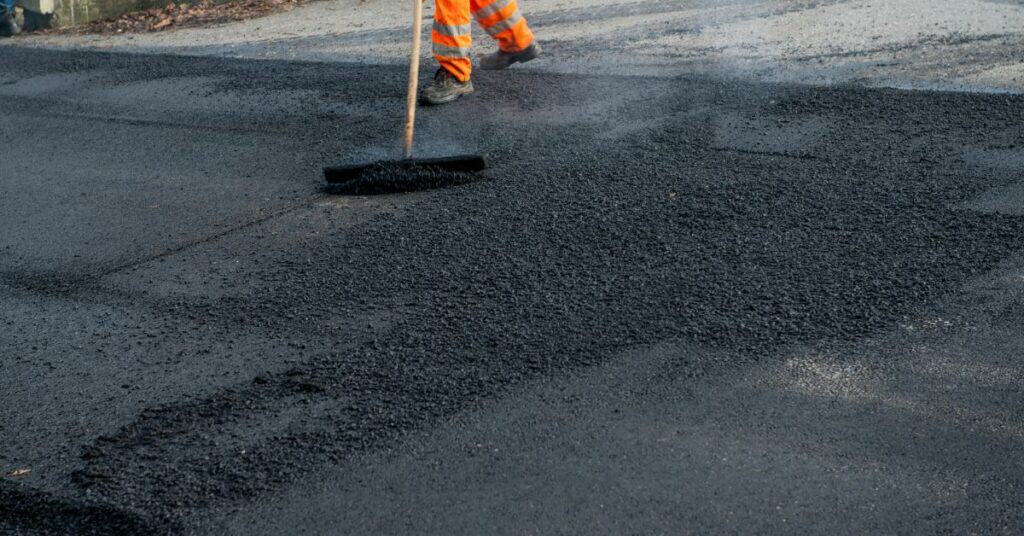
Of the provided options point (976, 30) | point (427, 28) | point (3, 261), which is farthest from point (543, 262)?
point (427, 28)

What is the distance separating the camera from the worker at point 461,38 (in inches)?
251

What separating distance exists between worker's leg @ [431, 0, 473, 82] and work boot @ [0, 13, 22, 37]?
6.11 m

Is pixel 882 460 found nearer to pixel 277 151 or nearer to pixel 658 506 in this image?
pixel 658 506

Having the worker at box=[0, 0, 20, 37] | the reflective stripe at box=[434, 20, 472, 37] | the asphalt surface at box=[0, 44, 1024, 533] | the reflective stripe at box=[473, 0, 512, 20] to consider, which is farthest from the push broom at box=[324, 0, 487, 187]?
the worker at box=[0, 0, 20, 37]

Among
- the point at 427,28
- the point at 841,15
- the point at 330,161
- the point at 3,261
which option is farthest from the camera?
the point at 427,28

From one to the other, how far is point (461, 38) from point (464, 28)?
0.06m

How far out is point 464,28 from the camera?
6422 mm

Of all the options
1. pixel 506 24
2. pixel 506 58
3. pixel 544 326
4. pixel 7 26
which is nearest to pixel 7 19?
pixel 7 26

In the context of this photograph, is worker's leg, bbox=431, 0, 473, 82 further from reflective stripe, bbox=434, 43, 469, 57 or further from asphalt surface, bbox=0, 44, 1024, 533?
asphalt surface, bbox=0, 44, 1024, 533

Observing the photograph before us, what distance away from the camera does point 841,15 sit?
789cm

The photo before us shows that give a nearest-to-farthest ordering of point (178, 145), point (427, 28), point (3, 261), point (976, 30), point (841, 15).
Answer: point (3, 261)
point (178, 145)
point (976, 30)
point (841, 15)
point (427, 28)

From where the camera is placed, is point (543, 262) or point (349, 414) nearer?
point (349, 414)

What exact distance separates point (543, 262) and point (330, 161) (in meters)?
1.89

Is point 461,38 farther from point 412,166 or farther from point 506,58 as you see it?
point 412,166
